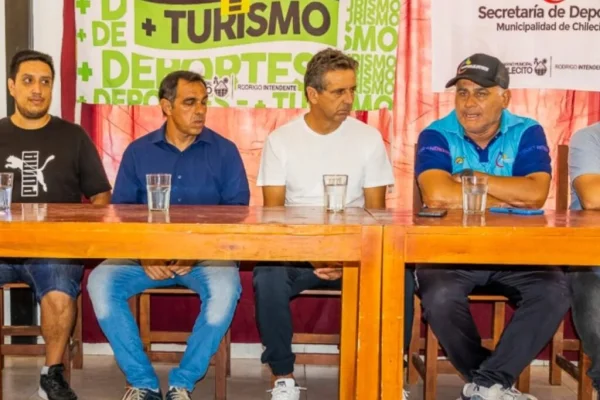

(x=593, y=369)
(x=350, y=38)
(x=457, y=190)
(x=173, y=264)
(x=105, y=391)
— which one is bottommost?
(x=105, y=391)

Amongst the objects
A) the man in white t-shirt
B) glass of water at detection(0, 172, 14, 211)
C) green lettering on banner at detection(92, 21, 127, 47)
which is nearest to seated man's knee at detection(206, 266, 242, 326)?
the man in white t-shirt

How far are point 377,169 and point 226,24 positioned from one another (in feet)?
3.19

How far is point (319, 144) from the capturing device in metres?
3.09

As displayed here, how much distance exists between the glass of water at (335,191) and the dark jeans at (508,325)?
19.0 inches

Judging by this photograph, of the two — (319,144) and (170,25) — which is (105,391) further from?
(170,25)

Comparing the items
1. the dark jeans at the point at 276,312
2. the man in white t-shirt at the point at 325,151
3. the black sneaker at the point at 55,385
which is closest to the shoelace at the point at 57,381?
the black sneaker at the point at 55,385

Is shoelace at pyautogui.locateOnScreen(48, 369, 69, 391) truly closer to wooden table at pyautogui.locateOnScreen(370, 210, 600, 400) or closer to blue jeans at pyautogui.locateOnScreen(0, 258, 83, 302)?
blue jeans at pyautogui.locateOnScreen(0, 258, 83, 302)

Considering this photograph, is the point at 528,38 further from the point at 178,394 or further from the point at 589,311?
the point at 178,394

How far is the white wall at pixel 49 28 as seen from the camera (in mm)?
3479

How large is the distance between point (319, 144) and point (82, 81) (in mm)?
1148

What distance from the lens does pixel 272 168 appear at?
10.1ft

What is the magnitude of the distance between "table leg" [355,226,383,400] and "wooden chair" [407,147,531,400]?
2.21 ft

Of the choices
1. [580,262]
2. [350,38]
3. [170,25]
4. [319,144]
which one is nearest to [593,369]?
[580,262]

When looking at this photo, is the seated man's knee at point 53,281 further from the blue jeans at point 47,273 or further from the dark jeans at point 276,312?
the dark jeans at point 276,312
